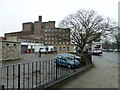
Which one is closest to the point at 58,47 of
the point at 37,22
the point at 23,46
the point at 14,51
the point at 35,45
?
the point at 35,45

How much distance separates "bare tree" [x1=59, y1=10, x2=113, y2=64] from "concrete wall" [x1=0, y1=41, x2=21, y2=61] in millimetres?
7887

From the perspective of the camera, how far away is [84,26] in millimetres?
13422

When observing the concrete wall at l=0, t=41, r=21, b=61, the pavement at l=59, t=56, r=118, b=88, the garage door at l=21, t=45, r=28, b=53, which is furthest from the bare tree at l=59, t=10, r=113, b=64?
the garage door at l=21, t=45, r=28, b=53

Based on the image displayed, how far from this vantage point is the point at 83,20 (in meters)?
14.3

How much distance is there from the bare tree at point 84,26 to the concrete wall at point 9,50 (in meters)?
7.89

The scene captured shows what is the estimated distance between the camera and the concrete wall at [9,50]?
16.3m

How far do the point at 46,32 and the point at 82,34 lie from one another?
5714cm

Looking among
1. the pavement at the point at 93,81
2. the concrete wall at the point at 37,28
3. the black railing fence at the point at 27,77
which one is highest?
the concrete wall at the point at 37,28

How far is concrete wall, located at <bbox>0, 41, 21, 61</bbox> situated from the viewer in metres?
16.3

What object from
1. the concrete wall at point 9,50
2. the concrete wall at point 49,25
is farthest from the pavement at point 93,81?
the concrete wall at point 49,25

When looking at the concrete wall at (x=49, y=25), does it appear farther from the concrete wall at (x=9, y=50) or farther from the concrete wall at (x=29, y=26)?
the concrete wall at (x=9, y=50)

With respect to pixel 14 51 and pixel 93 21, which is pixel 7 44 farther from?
pixel 93 21

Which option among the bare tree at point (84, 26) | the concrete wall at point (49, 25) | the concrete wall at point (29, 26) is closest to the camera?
the bare tree at point (84, 26)

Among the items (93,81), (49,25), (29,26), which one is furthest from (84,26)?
(29,26)
